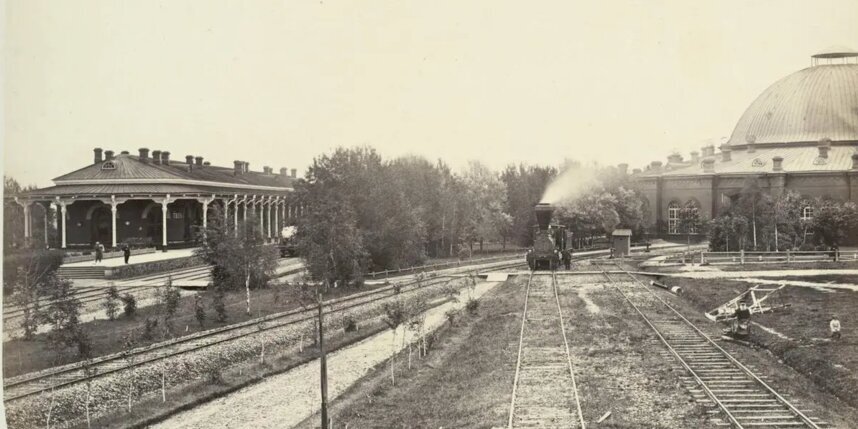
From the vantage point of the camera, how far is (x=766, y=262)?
3478cm

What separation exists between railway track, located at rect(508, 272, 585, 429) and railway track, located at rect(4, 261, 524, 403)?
7.48 m

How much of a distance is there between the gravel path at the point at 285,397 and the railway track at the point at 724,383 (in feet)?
26.8

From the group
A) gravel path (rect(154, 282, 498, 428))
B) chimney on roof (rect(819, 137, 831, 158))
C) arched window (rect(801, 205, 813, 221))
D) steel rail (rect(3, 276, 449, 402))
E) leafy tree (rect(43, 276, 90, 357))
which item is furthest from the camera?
arched window (rect(801, 205, 813, 221))

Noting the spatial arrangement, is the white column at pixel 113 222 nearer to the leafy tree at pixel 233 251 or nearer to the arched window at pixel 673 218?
the leafy tree at pixel 233 251

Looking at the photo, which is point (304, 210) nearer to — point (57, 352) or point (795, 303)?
point (57, 352)

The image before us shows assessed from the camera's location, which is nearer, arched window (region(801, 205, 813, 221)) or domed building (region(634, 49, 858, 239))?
domed building (region(634, 49, 858, 239))

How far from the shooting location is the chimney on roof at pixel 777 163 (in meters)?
27.6

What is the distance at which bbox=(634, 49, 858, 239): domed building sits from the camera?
14258 millimetres

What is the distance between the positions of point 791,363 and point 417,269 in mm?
27837

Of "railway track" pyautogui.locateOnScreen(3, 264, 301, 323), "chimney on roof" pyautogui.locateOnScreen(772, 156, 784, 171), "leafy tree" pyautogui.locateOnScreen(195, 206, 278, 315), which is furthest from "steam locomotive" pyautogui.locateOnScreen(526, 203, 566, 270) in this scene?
"railway track" pyautogui.locateOnScreen(3, 264, 301, 323)

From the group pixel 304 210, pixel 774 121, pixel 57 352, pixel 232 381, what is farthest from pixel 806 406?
pixel 304 210

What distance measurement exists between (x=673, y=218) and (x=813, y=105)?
40632 millimetres

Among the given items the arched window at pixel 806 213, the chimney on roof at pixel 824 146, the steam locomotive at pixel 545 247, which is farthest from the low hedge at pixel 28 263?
the arched window at pixel 806 213

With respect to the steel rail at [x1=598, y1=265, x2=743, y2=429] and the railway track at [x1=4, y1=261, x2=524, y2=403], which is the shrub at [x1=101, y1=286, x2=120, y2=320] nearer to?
the railway track at [x1=4, y1=261, x2=524, y2=403]
